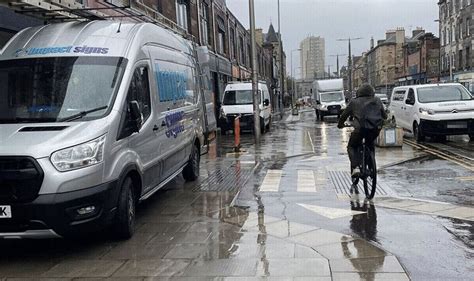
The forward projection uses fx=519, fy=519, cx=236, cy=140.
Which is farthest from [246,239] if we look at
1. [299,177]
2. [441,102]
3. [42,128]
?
[441,102]

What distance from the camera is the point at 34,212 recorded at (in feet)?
16.9

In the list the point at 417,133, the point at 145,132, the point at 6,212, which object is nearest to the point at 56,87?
the point at 145,132

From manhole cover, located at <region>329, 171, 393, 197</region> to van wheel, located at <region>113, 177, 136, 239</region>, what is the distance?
3777 mm

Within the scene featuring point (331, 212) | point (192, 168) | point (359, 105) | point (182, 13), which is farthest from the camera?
point (182, 13)

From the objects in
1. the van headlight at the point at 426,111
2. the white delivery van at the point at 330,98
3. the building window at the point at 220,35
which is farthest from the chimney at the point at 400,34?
the van headlight at the point at 426,111

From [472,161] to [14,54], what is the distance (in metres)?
9.80

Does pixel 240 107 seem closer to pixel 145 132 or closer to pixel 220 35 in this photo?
pixel 220 35

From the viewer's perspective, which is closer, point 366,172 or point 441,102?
point 366,172

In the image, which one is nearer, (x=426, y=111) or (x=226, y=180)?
(x=226, y=180)

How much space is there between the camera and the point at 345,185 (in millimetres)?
9344

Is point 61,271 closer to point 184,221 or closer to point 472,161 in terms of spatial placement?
point 184,221

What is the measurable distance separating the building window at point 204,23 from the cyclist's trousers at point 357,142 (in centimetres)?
2193

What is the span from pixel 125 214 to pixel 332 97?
32072mm

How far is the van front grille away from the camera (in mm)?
5121
